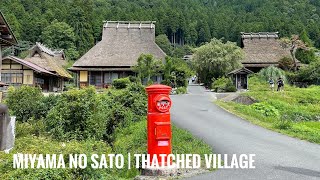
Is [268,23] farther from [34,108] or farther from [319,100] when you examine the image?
[34,108]

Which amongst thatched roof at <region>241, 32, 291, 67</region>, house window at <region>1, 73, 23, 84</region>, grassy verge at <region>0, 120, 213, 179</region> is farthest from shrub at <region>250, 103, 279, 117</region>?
thatched roof at <region>241, 32, 291, 67</region>

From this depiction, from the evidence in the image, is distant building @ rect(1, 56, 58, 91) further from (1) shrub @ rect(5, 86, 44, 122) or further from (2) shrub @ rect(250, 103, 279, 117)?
(2) shrub @ rect(250, 103, 279, 117)

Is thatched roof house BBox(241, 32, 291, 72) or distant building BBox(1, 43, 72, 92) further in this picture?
thatched roof house BBox(241, 32, 291, 72)

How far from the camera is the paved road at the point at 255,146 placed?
6.98 meters

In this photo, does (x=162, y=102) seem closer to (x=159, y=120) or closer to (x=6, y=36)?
(x=159, y=120)

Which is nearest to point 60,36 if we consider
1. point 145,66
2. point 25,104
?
point 145,66

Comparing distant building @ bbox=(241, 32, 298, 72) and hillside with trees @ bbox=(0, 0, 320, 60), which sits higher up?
hillside with trees @ bbox=(0, 0, 320, 60)

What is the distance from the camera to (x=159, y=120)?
7.03m

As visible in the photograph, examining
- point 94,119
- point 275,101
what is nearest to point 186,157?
point 94,119

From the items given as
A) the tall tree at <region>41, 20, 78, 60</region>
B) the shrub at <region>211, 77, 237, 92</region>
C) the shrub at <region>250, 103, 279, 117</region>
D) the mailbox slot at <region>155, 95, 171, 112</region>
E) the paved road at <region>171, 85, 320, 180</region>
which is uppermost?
the tall tree at <region>41, 20, 78, 60</region>

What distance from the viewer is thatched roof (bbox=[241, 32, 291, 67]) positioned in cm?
4172

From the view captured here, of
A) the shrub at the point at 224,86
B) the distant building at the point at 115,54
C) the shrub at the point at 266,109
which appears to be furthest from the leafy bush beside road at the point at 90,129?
the distant building at the point at 115,54

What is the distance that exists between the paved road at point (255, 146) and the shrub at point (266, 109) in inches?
114

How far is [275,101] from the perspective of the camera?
20.2 meters
